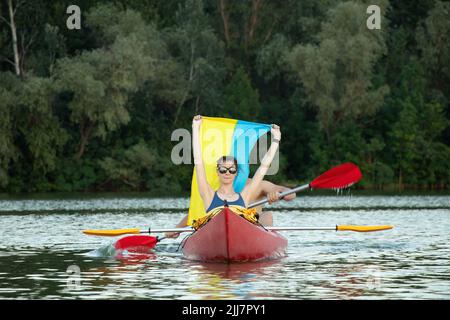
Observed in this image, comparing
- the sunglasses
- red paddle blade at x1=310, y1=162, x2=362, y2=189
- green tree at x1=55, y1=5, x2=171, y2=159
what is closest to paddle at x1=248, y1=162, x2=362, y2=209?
red paddle blade at x1=310, y1=162, x2=362, y2=189

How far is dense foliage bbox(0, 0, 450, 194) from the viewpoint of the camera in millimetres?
59875

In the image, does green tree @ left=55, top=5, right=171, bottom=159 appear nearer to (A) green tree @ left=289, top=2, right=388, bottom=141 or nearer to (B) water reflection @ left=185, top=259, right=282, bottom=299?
(A) green tree @ left=289, top=2, right=388, bottom=141

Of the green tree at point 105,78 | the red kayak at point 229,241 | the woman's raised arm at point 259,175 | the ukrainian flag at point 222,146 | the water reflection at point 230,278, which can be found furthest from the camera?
the green tree at point 105,78

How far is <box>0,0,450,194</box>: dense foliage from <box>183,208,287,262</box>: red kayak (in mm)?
35286

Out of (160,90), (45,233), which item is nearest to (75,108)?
(160,90)

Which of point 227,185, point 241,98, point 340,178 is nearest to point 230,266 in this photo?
point 227,185

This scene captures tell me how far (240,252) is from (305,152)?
48923 millimetres

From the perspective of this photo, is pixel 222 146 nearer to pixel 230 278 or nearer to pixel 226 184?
pixel 226 184

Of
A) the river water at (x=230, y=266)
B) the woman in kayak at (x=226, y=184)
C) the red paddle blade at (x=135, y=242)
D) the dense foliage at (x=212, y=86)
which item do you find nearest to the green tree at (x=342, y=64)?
the dense foliage at (x=212, y=86)

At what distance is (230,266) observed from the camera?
21516 millimetres

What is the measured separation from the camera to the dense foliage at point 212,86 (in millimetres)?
59875

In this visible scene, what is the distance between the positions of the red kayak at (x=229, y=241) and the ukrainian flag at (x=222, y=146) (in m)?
1.81

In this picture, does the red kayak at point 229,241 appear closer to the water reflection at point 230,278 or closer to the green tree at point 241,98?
the water reflection at point 230,278

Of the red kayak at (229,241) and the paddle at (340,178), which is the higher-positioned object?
the paddle at (340,178)
